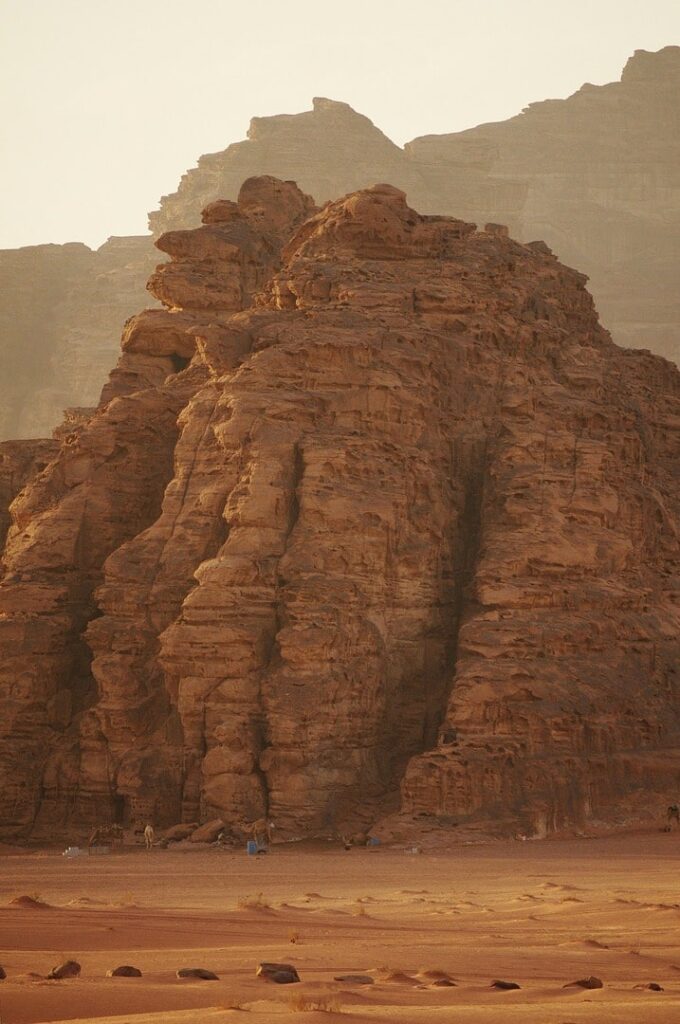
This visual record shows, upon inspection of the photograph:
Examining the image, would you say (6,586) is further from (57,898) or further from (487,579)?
(57,898)

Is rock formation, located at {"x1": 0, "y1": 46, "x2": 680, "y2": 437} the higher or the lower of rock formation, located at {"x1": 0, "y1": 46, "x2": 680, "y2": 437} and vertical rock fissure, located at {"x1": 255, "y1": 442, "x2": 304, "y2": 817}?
the higher

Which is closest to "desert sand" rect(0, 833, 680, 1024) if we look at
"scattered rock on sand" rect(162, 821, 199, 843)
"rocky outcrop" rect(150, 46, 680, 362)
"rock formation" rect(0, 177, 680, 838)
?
"scattered rock on sand" rect(162, 821, 199, 843)

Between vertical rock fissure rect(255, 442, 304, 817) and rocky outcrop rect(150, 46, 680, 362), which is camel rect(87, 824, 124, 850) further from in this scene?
rocky outcrop rect(150, 46, 680, 362)

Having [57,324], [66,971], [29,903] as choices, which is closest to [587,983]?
[66,971]

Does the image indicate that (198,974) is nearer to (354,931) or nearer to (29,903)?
(354,931)

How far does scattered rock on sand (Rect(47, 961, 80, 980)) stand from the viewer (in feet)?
31.9

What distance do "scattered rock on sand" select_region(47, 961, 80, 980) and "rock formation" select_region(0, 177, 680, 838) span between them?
1478cm

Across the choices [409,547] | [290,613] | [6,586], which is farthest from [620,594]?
[6,586]

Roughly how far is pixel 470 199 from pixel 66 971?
338ft

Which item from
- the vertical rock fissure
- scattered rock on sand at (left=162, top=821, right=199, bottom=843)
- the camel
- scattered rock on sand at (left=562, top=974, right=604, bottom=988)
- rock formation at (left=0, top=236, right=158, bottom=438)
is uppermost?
rock formation at (left=0, top=236, right=158, bottom=438)

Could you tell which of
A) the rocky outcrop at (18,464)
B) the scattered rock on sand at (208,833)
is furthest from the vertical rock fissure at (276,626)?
the rocky outcrop at (18,464)

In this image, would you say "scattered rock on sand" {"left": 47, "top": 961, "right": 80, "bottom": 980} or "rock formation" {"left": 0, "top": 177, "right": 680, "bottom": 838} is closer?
"scattered rock on sand" {"left": 47, "top": 961, "right": 80, "bottom": 980}

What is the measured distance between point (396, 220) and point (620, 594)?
381 inches

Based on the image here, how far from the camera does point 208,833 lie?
24172 mm
